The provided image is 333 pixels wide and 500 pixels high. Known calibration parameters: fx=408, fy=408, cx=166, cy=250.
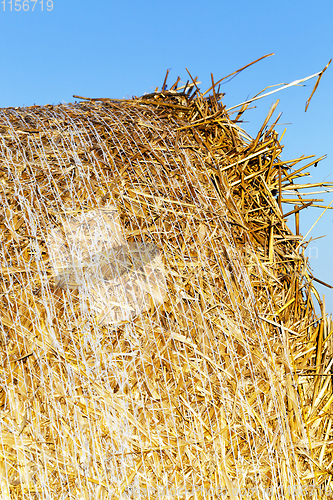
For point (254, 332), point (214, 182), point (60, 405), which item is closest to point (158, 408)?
point (60, 405)

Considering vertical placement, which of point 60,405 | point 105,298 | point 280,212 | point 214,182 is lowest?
point 60,405

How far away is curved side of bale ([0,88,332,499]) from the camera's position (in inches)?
56.2

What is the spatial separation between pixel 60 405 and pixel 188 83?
167cm

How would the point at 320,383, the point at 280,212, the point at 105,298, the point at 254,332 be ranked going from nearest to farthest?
1. the point at 105,298
2. the point at 254,332
3. the point at 320,383
4. the point at 280,212

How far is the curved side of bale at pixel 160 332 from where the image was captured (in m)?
1.43

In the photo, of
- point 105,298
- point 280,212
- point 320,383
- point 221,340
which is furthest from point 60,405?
point 280,212

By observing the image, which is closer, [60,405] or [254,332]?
[60,405]

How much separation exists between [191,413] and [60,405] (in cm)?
47

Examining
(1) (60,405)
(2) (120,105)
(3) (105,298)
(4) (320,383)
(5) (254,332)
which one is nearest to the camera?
(1) (60,405)

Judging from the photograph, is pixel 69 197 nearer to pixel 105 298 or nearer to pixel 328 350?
pixel 105 298

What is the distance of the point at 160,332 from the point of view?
1535mm

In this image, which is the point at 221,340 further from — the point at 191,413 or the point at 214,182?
the point at 214,182

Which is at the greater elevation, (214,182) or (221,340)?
(214,182)

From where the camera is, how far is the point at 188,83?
215 cm
